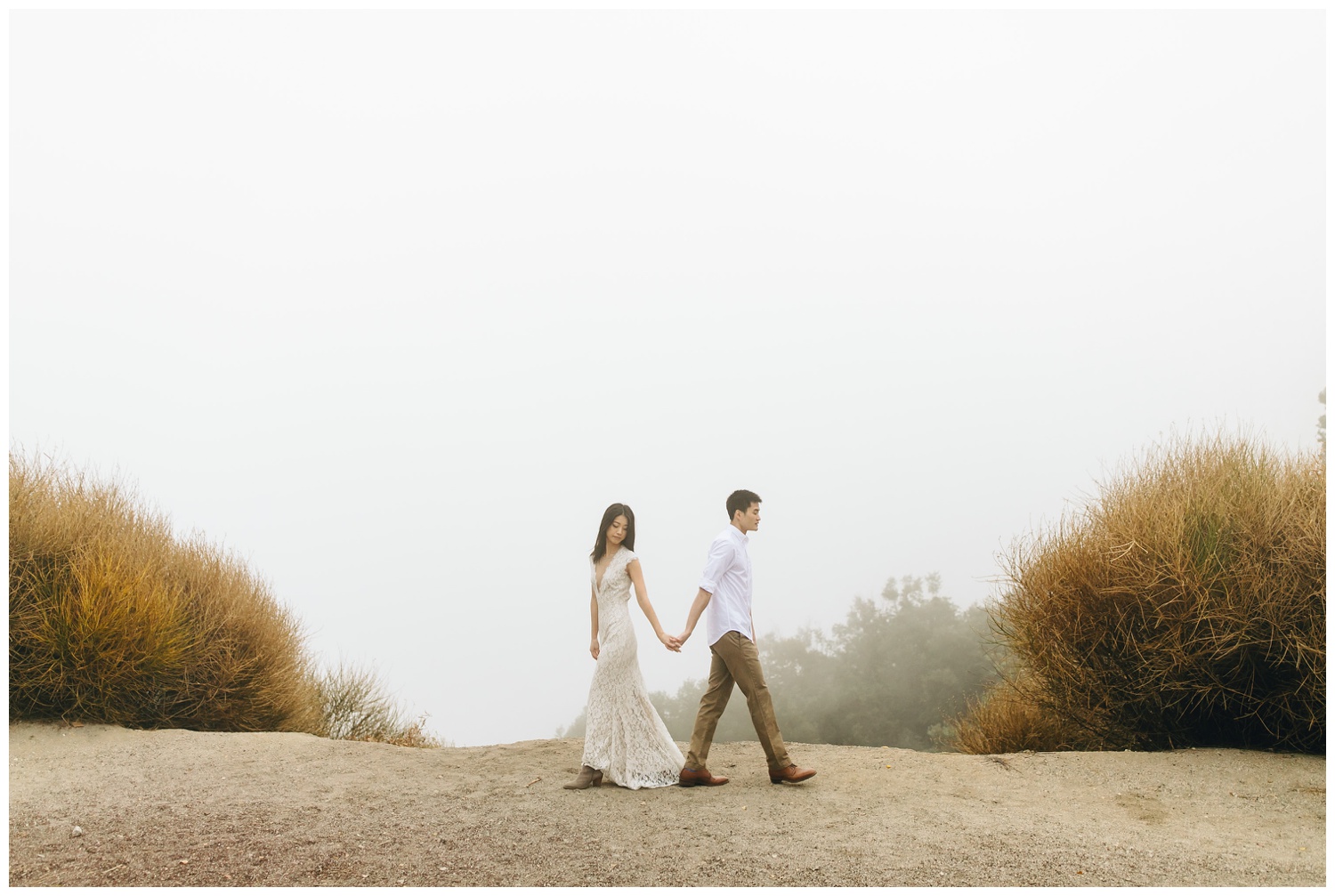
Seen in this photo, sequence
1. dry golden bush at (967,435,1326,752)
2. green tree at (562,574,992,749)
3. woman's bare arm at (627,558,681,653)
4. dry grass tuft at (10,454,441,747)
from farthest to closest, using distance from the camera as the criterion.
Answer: green tree at (562,574,992,749) < dry grass tuft at (10,454,441,747) < dry golden bush at (967,435,1326,752) < woman's bare arm at (627,558,681,653)

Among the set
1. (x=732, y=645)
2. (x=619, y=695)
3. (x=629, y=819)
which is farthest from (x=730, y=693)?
(x=629, y=819)

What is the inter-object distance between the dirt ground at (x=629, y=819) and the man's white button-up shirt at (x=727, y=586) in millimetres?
1231

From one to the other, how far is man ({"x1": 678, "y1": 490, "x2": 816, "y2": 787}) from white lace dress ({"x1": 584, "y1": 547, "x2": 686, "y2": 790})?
32 centimetres

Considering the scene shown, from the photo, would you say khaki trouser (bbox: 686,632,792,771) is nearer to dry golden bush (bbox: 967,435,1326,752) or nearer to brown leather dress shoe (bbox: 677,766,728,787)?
brown leather dress shoe (bbox: 677,766,728,787)

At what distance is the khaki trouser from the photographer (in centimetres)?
661

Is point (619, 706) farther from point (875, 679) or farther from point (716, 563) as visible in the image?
point (875, 679)

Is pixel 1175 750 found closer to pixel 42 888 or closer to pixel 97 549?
pixel 42 888

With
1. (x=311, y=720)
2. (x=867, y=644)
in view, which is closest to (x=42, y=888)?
(x=311, y=720)

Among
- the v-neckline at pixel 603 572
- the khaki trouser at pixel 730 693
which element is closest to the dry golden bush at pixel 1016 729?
the khaki trouser at pixel 730 693

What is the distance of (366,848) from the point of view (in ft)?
17.4

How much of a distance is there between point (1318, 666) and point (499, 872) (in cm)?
685

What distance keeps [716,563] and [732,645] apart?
0.62 meters

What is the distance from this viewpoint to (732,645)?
6.61 m

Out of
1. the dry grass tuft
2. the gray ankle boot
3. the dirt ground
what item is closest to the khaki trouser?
the dirt ground
